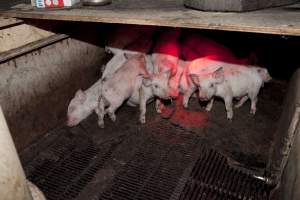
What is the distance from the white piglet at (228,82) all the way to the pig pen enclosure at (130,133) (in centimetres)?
23

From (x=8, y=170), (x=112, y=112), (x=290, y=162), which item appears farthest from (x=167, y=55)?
(x=8, y=170)

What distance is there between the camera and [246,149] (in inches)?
127

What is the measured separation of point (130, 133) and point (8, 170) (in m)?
2.12

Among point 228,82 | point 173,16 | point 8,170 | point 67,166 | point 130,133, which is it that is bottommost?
point 67,166

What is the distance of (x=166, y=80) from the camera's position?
11.4 feet

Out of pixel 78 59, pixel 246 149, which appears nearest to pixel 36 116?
pixel 78 59

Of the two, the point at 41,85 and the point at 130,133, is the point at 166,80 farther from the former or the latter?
the point at 41,85

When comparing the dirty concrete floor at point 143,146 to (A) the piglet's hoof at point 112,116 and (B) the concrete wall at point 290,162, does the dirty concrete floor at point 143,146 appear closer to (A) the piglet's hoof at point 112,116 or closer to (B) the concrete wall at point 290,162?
(A) the piglet's hoof at point 112,116

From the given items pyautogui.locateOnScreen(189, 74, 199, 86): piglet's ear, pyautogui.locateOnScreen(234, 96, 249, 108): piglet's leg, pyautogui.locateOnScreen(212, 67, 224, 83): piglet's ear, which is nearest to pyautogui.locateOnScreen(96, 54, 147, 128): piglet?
pyautogui.locateOnScreen(189, 74, 199, 86): piglet's ear

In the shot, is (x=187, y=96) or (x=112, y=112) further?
(x=187, y=96)

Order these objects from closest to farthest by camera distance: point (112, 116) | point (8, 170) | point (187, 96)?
point (8, 170) → point (112, 116) → point (187, 96)

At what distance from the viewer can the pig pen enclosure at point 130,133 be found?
2.79m

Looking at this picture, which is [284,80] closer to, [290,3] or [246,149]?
[246,149]

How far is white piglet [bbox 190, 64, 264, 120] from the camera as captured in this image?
3.43 m
